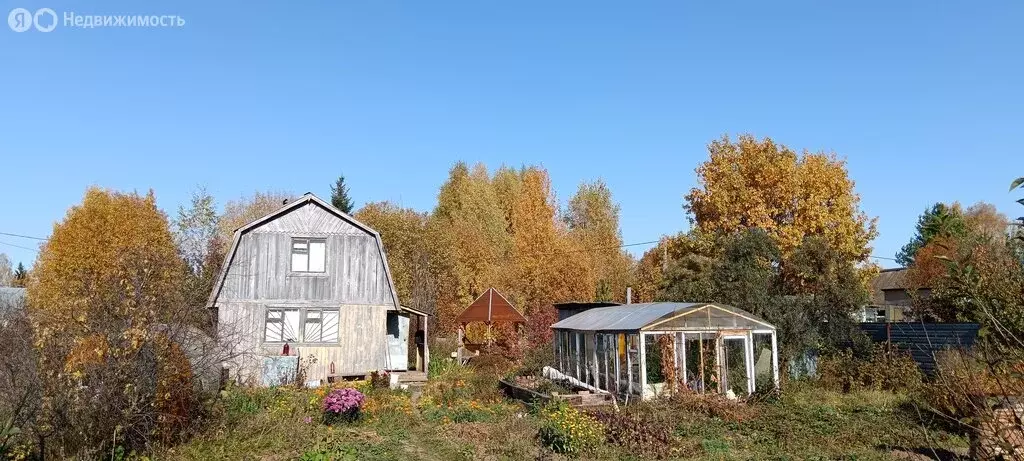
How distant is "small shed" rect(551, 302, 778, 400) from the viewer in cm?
1953

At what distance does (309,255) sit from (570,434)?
14.5 m

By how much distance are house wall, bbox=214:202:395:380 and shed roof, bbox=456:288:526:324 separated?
7.66 metres

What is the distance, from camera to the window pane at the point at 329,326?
82.3 feet

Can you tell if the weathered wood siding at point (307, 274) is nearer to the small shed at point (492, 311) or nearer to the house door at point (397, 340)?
the house door at point (397, 340)

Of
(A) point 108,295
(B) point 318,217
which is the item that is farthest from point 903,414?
(B) point 318,217

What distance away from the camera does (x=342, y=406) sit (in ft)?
53.8

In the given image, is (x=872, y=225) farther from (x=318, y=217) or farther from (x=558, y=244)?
(x=318, y=217)

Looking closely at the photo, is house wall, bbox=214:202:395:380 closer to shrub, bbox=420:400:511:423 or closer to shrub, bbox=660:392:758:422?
shrub, bbox=420:400:511:423

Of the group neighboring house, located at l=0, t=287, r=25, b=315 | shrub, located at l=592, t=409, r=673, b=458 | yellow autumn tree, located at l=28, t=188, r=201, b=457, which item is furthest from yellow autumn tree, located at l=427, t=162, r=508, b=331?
yellow autumn tree, located at l=28, t=188, r=201, b=457

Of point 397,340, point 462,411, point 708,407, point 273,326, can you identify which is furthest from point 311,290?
point 708,407

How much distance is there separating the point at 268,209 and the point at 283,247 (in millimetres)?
30229

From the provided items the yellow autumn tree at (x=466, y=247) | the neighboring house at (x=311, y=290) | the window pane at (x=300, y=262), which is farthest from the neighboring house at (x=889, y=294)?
the window pane at (x=300, y=262)

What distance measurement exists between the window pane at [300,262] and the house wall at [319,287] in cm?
19

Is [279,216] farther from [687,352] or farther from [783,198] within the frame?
[783,198]
